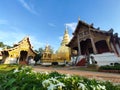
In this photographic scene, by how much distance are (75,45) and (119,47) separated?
277 inches

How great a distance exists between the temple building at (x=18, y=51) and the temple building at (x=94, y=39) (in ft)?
45.8

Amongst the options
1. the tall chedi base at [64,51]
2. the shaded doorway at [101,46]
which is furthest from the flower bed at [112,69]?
the tall chedi base at [64,51]

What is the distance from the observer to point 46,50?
39.5 metres

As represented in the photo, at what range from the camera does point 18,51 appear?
34781 mm

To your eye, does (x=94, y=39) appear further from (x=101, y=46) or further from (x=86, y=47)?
(x=86, y=47)

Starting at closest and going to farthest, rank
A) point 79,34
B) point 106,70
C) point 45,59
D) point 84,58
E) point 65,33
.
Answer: point 106,70 → point 84,58 → point 79,34 → point 45,59 → point 65,33

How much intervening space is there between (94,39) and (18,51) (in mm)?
19153

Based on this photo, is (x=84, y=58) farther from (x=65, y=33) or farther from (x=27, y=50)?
(x=65, y=33)

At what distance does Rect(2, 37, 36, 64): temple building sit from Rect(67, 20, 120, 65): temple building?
45.8ft

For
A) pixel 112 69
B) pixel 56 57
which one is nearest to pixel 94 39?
pixel 112 69

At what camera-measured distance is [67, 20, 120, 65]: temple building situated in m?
21.3

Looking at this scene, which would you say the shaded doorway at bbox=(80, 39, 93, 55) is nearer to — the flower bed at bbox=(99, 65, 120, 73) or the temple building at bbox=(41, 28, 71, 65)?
the temple building at bbox=(41, 28, 71, 65)

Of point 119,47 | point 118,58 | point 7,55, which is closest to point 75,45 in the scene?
point 119,47

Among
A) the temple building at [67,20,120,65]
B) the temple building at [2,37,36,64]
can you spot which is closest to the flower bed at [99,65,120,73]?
the temple building at [67,20,120,65]
